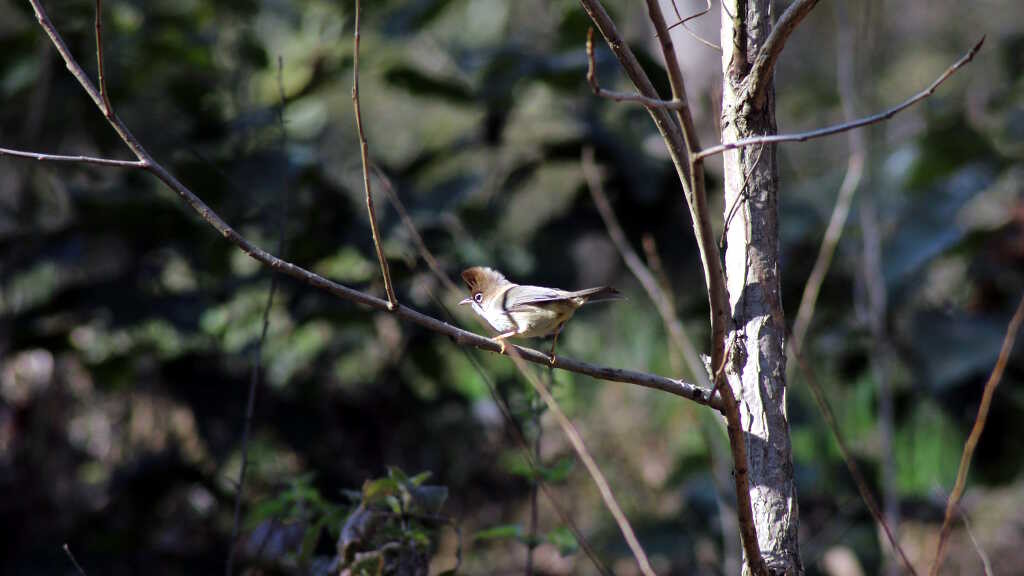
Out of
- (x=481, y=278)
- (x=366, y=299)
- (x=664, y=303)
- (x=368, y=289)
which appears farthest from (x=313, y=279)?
(x=368, y=289)

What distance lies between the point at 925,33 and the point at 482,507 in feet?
31.9

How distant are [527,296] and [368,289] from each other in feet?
5.22

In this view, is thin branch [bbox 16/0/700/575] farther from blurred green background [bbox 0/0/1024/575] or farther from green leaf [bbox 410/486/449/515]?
blurred green background [bbox 0/0/1024/575]

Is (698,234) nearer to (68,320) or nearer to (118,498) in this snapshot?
(118,498)

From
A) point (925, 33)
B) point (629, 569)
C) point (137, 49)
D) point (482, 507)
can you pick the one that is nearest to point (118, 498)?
point (482, 507)

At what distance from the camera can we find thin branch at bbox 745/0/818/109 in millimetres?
1429

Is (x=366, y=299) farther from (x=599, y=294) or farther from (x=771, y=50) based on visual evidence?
(x=599, y=294)

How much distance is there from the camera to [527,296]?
254 cm

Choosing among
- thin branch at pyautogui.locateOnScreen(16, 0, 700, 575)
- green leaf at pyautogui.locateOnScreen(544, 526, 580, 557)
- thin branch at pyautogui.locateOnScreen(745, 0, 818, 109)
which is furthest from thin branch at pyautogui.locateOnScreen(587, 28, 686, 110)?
green leaf at pyautogui.locateOnScreen(544, 526, 580, 557)

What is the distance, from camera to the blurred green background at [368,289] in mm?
3984

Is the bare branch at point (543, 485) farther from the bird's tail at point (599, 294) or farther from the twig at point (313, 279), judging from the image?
the bird's tail at point (599, 294)

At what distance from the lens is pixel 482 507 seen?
5207 millimetres

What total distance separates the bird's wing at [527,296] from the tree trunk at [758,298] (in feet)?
2.51

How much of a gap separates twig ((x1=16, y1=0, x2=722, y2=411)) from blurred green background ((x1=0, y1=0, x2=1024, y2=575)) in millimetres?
1864
